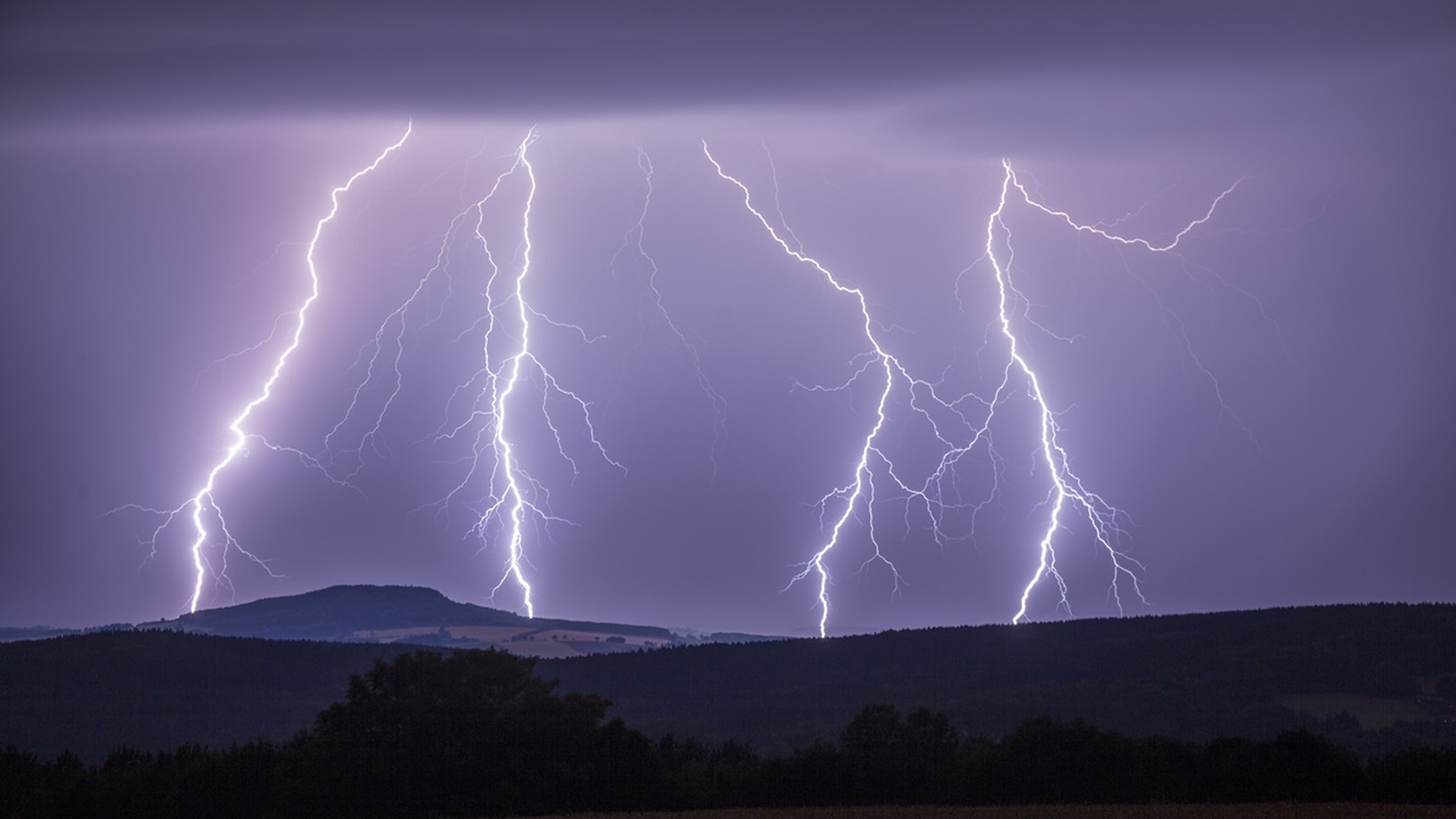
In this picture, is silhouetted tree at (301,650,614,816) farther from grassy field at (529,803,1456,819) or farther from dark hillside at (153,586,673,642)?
dark hillside at (153,586,673,642)

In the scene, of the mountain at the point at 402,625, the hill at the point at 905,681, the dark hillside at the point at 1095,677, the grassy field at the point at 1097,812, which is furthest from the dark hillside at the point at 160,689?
the grassy field at the point at 1097,812

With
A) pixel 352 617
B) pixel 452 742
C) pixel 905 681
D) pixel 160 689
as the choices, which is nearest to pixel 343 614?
pixel 352 617

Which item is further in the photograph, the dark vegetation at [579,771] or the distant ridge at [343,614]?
the distant ridge at [343,614]

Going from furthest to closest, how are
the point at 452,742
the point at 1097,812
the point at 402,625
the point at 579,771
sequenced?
the point at 402,625
the point at 452,742
the point at 579,771
the point at 1097,812

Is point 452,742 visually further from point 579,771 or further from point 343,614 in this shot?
point 343,614

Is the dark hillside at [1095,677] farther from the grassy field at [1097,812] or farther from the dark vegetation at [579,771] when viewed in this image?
the grassy field at [1097,812]

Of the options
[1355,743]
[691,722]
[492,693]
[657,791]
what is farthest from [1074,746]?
[691,722]

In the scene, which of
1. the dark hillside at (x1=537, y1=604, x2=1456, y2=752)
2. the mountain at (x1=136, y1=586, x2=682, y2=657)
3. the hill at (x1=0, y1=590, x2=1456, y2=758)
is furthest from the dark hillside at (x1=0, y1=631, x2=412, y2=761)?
the mountain at (x1=136, y1=586, x2=682, y2=657)
